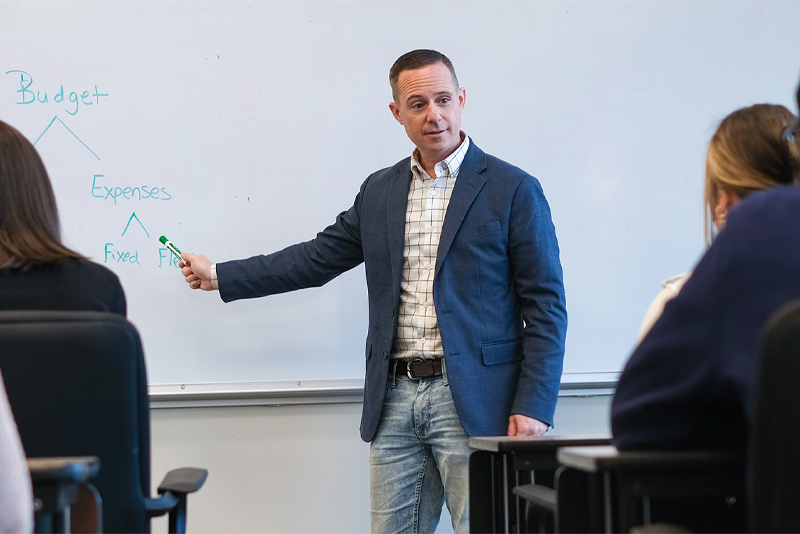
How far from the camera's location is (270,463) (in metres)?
2.60

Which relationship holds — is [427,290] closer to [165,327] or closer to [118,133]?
[165,327]

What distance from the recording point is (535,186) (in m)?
2.21

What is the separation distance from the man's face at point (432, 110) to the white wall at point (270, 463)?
914mm

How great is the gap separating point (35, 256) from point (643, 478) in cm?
122

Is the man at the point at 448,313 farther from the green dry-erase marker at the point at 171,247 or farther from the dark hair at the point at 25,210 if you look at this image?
the dark hair at the point at 25,210

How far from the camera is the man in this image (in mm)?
2084

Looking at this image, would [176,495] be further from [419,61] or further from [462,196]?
[419,61]

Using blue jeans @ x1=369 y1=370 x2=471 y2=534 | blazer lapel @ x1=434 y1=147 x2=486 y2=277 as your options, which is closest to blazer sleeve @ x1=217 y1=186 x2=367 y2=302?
blazer lapel @ x1=434 y1=147 x2=486 y2=277

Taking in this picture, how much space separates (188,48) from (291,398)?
119cm

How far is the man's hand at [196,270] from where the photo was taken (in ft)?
7.83

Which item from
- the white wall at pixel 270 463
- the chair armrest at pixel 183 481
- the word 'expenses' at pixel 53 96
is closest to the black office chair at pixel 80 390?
the chair armrest at pixel 183 481

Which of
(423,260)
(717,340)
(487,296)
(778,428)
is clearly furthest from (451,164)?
(778,428)

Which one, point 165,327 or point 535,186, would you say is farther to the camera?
point 165,327

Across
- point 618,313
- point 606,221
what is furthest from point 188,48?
point 618,313
